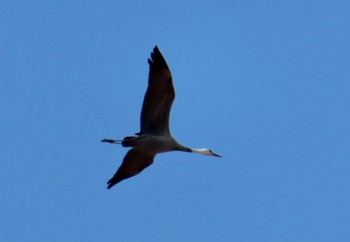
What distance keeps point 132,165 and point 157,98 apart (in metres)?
2.92

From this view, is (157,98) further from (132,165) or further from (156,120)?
(132,165)

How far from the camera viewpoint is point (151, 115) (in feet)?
110

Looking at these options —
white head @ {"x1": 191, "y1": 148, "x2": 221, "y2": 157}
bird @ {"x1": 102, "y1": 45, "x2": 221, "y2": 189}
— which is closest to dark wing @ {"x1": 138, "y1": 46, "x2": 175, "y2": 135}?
bird @ {"x1": 102, "y1": 45, "x2": 221, "y2": 189}

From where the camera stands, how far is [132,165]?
115ft

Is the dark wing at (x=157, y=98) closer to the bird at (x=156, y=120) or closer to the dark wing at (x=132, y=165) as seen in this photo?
the bird at (x=156, y=120)

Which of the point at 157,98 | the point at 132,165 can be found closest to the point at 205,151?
the point at 132,165

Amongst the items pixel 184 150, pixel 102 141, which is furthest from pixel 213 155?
pixel 102 141

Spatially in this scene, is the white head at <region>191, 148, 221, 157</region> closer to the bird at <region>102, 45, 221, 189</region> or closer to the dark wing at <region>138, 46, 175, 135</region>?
the bird at <region>102, 45, 221, 189</region>

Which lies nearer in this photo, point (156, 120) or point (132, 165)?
point (156, 120)

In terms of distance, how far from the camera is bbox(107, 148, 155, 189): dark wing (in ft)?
113

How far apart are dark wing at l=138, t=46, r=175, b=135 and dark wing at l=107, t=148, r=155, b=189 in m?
1.19

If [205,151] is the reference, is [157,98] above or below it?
above

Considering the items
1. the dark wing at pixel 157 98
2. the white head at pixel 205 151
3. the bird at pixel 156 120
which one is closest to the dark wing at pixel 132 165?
the bird at pixel 156 120

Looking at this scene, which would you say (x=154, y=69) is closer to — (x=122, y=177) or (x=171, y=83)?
(x=171, y=83)
